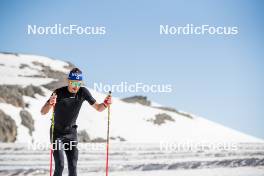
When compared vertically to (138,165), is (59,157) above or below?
above

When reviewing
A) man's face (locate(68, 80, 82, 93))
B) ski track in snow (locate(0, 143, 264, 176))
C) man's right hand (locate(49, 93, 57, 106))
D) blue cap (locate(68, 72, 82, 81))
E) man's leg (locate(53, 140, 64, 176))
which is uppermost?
blue cap (locate(68, 72, 82, 81))

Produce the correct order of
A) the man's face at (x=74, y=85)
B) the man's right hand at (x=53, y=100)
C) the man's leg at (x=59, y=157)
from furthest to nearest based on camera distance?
the man's face at (x=74, y=85), the man's leg at (x=59, y=157), the man's right hand at (x=53, y=100)

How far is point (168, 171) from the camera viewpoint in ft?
40.3

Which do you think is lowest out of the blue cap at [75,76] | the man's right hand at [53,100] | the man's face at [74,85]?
the man's right hand at [53,100]

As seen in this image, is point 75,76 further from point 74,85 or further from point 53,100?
point 53,100

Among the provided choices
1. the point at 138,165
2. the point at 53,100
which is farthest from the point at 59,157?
the point at 138,165

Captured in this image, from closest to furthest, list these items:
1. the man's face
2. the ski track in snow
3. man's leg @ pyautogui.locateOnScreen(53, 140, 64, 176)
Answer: man's leg @ pyautogui.locateOnScreen(53, 140, 64, 176), the man's face, the ski track in snow

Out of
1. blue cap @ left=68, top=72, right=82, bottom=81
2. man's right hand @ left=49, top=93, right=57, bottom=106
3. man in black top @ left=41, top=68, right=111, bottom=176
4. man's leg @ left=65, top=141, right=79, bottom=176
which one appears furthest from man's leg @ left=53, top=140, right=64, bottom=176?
blue cap @ left=68, top=72, right=82, bottom=81

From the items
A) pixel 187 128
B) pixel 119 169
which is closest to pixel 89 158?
pixel 119 169

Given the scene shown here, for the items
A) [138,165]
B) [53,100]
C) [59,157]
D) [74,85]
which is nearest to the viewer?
[53,100]

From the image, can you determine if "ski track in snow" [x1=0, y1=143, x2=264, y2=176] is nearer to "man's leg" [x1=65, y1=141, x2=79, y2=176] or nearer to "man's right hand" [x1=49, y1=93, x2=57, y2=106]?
"man's leg" [x1=65, y1=141, x2=79, y2=176]

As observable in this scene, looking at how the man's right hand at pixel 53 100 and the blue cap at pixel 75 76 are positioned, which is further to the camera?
the blue cap at pixel 75 76

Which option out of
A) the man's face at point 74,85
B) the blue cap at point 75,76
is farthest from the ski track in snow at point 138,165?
the blue cap at point 75,76

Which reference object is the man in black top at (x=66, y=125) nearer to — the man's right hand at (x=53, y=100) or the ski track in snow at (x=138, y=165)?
the man's right hand at (x=53, y=100)
